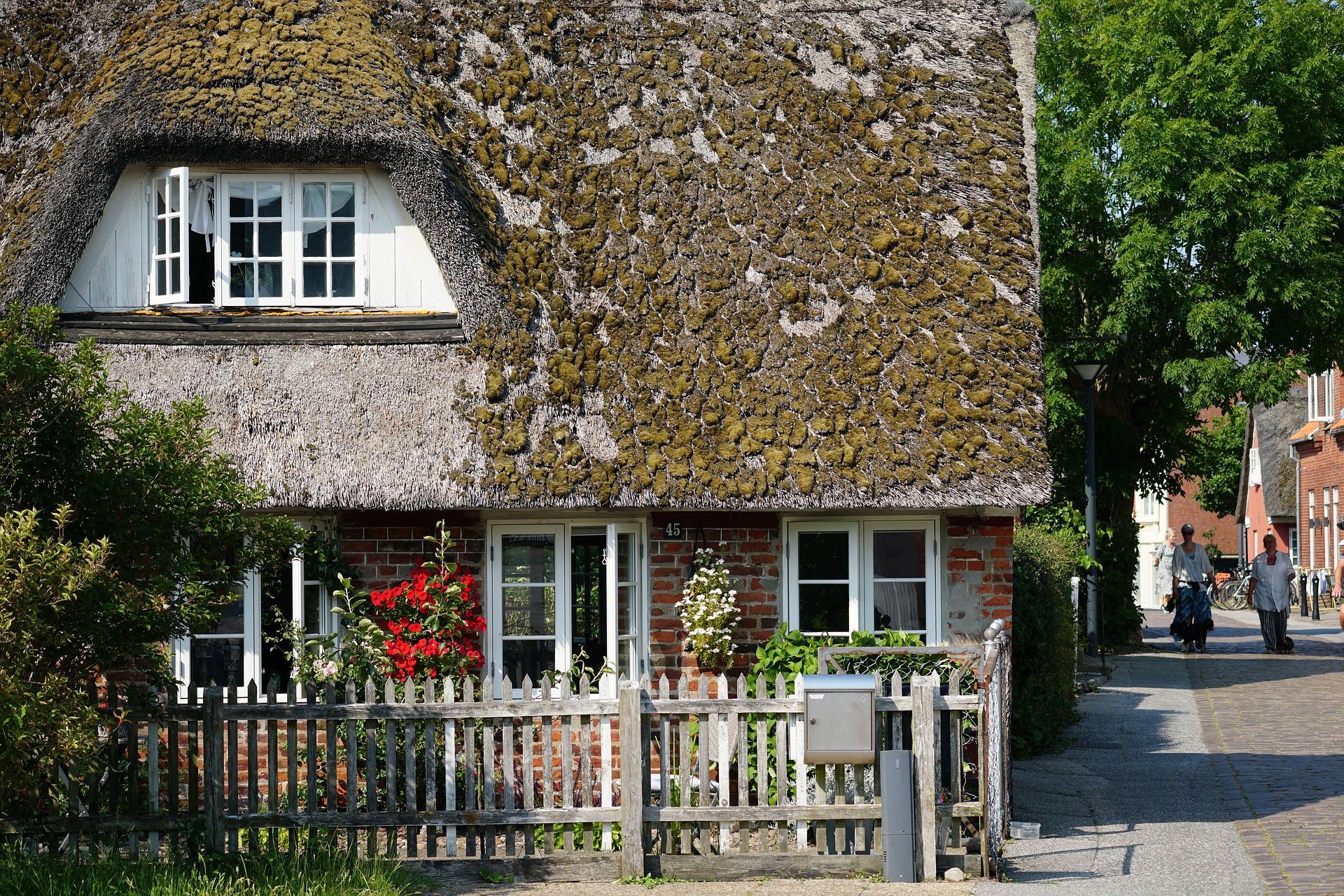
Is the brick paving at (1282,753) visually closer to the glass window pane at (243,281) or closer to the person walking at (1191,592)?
the person walking at (1191,592)

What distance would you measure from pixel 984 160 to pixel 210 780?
318 inches

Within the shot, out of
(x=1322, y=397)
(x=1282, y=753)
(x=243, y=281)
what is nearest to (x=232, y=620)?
(x=243, y=281)

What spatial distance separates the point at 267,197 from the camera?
37.6 feet

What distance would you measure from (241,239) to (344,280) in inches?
36.2

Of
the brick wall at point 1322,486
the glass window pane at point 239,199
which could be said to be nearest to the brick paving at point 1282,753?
the glass window pane at point 239,199

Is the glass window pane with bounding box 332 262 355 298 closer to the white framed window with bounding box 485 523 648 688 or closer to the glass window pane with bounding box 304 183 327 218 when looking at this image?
the glass window pane with bounding box 304 183 327 218

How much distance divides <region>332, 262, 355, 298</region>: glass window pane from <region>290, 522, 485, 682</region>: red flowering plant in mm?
2305

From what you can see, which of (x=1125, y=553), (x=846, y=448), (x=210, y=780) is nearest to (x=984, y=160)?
(x=846, y=448)

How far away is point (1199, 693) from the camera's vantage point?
17688 millimetres

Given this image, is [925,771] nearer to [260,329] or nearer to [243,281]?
[260,329]

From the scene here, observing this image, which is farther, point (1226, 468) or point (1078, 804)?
point (1226, 468)

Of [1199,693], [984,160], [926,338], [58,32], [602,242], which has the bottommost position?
[1199,693]

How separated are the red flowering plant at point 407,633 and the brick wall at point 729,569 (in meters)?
1.44

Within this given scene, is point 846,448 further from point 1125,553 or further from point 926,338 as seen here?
point 1125,553
